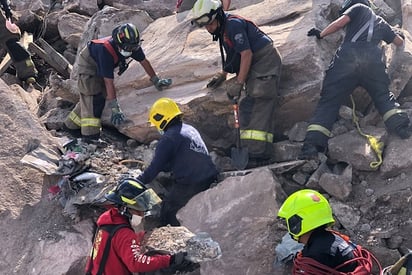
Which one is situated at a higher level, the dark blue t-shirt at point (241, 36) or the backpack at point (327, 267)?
the dark blue t-shirt at point (241, 36)

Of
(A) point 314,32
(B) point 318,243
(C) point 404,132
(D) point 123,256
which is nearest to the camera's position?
(B) point 318,243

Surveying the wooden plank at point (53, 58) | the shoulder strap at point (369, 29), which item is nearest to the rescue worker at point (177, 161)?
the shoulder strap at point (369, 29)

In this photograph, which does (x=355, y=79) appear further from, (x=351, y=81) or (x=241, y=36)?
(x=241, y=36)

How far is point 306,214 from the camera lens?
12.4 ft

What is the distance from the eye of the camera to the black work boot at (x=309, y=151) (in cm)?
545

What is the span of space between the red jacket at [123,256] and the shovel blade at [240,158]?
1.69m

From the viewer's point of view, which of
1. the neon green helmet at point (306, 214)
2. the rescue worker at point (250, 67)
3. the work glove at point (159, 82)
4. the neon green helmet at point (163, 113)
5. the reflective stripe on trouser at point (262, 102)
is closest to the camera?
the neon green helmet at point (306, 214)

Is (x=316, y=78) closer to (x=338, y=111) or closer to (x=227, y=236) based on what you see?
(x=338, y=111)

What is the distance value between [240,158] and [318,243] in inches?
82.6

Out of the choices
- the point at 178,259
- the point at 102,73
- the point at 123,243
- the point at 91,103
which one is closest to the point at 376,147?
the point at 178,259

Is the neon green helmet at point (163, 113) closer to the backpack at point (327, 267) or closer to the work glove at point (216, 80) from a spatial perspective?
the work glove at point (216, 80)

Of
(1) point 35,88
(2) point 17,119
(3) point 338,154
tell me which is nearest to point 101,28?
(1) point 35,88

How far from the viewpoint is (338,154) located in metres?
5.46

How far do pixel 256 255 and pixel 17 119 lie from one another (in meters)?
3.36
